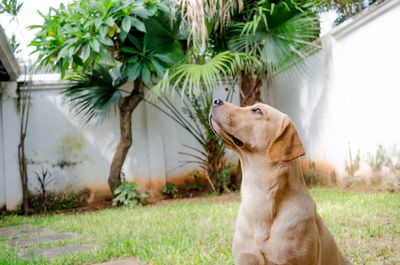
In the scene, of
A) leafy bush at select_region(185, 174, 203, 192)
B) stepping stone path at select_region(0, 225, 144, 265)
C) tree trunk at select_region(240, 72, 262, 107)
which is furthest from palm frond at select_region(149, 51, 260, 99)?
stepping stone path at select_region(0, 225, 144, 265)

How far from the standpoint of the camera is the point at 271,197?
7.48 ft

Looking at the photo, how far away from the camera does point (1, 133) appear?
800cm

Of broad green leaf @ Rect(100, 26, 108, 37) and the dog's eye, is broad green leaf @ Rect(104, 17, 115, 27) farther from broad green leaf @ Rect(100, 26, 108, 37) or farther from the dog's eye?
the dog's eye

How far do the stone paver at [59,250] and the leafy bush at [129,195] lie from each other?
10.6 feet

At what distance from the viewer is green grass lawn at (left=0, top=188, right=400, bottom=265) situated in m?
3.52

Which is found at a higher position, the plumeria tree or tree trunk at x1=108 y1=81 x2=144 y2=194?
the plumeria tree

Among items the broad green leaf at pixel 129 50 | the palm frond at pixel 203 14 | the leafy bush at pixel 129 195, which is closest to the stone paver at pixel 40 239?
the leafy bush at pixel 129 195

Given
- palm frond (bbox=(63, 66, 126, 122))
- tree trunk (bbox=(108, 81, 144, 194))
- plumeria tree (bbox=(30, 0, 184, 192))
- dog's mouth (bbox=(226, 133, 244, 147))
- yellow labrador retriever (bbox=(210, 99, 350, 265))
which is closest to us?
yellow labrador retriever (bbox=(210, 99, 350, 265))

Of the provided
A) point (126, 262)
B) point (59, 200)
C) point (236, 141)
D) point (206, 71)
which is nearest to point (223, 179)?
point (206, 71)

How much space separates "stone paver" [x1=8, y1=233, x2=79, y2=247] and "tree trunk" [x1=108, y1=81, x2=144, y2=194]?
2.81m

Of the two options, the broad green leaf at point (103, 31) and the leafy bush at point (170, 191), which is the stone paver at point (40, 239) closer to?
the broad green leaf at point (103, 31)

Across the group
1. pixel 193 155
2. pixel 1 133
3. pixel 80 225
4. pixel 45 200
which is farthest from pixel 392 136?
pixel 1 133

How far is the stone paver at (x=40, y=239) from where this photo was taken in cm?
477

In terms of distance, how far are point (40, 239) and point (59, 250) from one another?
0.84 m
